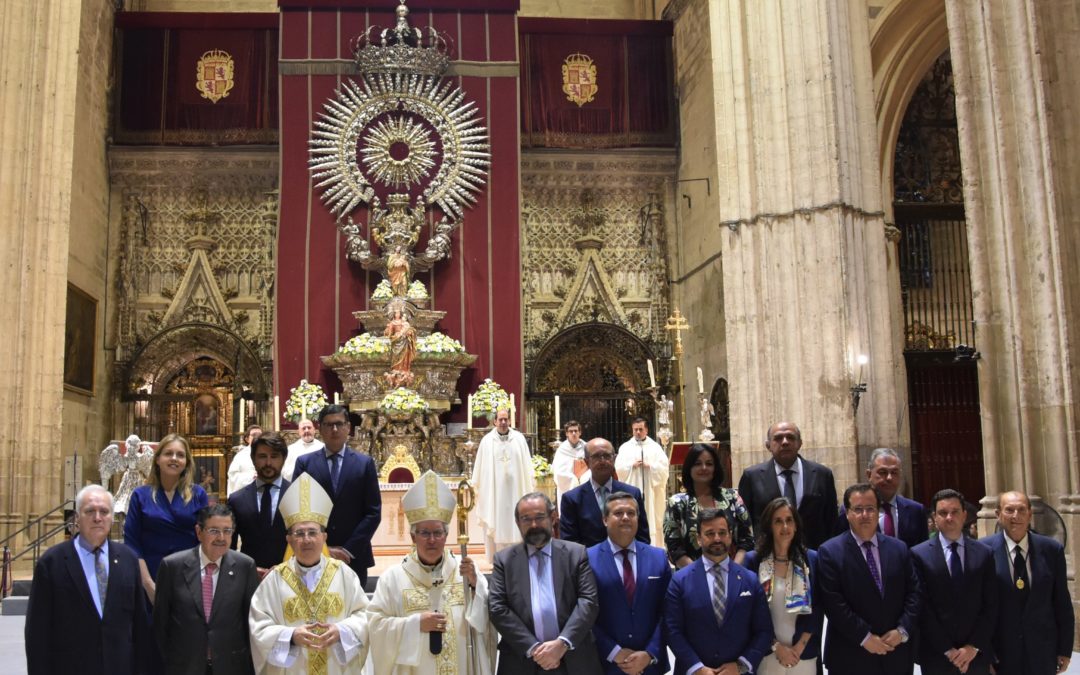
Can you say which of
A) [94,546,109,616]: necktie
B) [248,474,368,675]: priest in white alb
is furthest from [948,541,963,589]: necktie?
[94,546,109,616]: necktie

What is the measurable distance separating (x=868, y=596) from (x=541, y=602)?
→ 5.07ft

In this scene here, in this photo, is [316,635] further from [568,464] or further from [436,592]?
[568,464]

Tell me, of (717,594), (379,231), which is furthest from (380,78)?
(717,594)

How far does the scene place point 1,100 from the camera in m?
13.4

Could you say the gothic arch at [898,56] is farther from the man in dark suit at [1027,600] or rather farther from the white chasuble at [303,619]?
the white chasuble at [303,619]

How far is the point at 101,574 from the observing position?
4812 mm

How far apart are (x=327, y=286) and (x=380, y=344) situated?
2.33 metres

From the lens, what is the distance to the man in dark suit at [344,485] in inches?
239

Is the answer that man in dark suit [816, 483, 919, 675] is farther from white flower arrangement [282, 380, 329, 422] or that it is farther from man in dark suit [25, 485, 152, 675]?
white flower arrangement [282, 380, 329, 422]

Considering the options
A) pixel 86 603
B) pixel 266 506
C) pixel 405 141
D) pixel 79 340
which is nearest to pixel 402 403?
pixel 405 141

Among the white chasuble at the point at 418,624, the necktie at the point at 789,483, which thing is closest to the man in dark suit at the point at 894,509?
the necktie at the point at 789,483

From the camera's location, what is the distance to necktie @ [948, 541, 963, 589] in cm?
507

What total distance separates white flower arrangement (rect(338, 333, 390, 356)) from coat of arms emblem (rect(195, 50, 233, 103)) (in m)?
6.34

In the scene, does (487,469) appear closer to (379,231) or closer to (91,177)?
(379,231)
